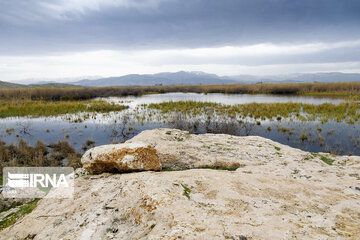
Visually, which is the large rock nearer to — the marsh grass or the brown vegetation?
the brown vegetation

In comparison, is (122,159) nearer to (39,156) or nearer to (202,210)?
(202,210)

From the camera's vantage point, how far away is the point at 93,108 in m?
28.3

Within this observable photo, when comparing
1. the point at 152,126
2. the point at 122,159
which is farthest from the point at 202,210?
the point at 152,126

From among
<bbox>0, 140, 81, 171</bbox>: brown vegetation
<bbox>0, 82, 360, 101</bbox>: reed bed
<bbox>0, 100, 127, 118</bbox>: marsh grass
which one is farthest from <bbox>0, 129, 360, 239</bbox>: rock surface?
<bbox>0, 82, 360, 101</bbox>: reed bed

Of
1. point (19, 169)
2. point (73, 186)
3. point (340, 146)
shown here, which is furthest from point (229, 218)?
point (340, 146)

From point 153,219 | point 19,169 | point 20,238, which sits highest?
point 153,219

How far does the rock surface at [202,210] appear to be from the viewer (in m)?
2.77

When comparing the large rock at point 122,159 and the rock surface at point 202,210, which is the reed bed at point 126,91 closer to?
the large rock at point 122,159

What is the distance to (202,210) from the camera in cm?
319

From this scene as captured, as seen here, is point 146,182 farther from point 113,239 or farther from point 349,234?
point 349,234

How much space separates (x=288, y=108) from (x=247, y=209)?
967 inches

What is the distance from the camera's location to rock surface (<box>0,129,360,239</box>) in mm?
2770

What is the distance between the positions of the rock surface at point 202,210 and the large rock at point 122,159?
32cm

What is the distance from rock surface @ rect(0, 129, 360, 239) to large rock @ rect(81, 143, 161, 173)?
0.32m
